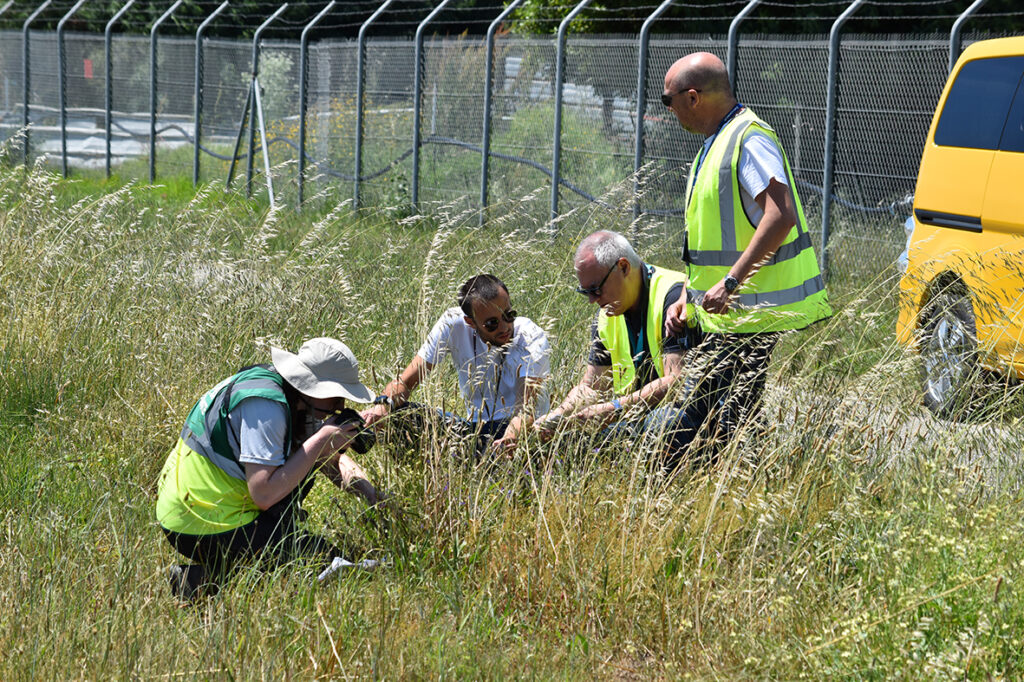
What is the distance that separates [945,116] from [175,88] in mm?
13929

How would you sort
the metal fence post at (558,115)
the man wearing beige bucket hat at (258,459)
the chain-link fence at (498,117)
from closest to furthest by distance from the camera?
the man wearing beige bucket hat at (258,459) → the chain-link fence at (498,117) → the metal fence post at (558,115)

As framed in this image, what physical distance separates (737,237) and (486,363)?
1.11 m

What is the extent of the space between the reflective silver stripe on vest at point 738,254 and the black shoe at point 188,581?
7.20 feet

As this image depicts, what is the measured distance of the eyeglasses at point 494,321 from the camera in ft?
14.4

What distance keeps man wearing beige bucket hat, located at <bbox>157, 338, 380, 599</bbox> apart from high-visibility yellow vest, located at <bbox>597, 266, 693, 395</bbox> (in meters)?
1.11

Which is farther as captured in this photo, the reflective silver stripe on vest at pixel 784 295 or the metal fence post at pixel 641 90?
the metal fence post at pixel 641 90

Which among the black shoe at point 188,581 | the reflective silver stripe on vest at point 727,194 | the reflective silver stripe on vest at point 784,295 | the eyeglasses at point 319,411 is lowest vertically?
the black shoe at point 188,581

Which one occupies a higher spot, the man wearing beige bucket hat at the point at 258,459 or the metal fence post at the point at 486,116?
the metal fence post at the point at 486,116

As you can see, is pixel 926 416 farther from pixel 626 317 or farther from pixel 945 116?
pixel 945 116

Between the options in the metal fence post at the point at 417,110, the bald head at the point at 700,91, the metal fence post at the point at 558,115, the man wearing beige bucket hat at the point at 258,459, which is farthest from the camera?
the metal fence post at the point at 417,110

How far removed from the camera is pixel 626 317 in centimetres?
456

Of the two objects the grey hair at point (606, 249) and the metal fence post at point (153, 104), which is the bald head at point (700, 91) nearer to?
the grey hair at point (606, 249)

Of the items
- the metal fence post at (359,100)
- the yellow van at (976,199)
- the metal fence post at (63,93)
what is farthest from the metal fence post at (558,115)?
the metal fence post at (63,93)

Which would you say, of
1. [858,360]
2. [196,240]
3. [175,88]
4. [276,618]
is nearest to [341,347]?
[276,618]
